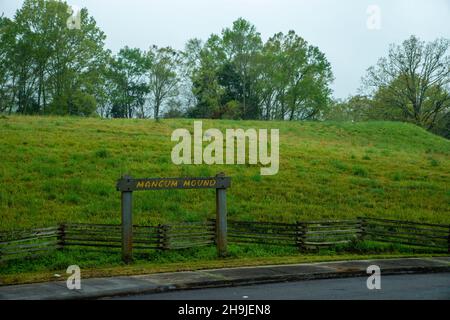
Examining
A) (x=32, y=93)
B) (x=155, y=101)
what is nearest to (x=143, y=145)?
(x=32, y=93)

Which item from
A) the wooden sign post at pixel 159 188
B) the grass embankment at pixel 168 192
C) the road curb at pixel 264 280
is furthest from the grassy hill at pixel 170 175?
the road curb at pixel 264 280

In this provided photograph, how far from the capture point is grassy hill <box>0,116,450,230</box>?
24.9 m

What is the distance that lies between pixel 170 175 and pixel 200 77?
1763 inches

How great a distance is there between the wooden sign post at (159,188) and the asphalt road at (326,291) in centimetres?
447

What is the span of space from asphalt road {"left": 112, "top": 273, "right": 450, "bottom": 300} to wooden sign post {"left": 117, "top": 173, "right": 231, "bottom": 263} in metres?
4.47

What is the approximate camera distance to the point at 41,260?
18281mm

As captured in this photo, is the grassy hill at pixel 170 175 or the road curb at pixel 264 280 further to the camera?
the grassy hill at pixel 170 175

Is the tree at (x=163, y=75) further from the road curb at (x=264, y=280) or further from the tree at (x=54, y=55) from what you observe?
the road curb at (x=264, y=280)

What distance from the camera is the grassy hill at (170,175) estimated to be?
24938 mm

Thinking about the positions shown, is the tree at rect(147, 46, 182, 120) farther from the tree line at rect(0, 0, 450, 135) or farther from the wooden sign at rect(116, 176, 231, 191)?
the wooden sign at rect(116, 176, 231, 191)

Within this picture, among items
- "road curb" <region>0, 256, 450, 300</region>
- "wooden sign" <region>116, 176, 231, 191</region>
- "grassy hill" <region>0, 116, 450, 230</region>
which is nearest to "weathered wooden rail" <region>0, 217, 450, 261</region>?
"wooden sign" <region>116, 176, 231, 191</region>

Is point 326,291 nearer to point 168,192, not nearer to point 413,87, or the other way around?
point 168,192

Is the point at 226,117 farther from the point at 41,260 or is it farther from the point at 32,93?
the point at 41,260

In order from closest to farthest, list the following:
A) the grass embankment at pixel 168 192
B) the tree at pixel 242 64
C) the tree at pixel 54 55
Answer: the grass embankment at pixel 168 192 < the tree at pixel 54 55 < the tree at pixel 242 64
